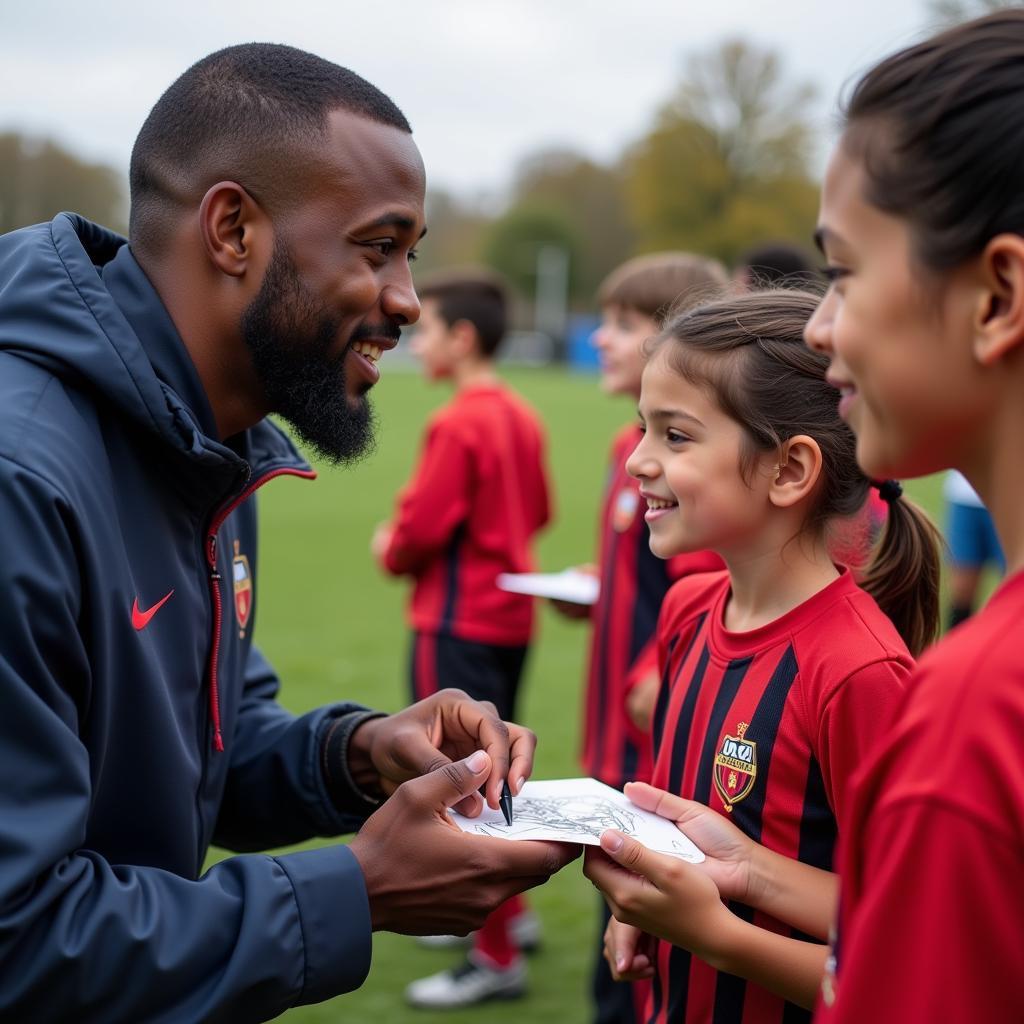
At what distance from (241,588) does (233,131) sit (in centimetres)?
101

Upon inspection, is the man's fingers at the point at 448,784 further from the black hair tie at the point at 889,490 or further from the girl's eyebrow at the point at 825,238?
the girl's eyebrow at the point at 825,238

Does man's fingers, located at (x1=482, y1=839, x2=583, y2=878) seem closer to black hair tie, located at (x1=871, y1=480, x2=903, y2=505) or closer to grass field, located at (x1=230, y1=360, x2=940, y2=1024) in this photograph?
black hair tie, located at (x1=871, y1=480, x2=903, y2=505)

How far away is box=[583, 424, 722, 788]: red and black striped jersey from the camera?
4.36 metres

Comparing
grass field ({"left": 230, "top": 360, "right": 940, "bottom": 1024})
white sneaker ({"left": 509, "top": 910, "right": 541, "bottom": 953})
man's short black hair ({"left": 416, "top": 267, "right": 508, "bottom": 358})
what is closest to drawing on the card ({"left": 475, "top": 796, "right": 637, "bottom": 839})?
grass field ({"left": 230, "top": 360, "right": 940, "bottom": 1024})

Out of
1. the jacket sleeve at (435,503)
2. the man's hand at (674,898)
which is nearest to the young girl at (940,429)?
the man's hand at (674,898)

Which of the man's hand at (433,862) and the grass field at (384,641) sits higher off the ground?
the man's hand at (433,862)

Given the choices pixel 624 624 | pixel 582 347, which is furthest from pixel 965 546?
pixel 582 347

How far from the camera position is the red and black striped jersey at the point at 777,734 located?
6.69 ft

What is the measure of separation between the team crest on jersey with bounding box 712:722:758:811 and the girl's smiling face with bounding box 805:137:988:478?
863 mm

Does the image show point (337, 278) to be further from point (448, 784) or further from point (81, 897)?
point (81, 897)

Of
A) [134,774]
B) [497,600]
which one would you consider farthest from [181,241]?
[497,600]

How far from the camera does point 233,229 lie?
2395mm

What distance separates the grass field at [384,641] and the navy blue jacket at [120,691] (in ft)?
3.91

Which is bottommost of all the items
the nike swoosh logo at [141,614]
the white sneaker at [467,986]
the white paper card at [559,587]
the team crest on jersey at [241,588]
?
the white sneaker at [467,986]
